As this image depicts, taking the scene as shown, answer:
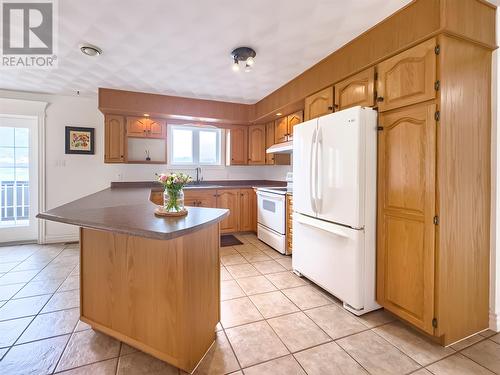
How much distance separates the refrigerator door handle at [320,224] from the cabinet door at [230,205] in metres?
1.91

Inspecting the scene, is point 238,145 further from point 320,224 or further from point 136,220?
point 136,220

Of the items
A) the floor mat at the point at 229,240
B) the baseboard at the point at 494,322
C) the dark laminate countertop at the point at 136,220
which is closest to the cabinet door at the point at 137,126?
the floor mat at the point at 229,240

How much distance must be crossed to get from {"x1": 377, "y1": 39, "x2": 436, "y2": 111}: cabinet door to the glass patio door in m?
4.82

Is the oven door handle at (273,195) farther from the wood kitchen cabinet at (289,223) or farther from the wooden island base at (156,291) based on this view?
the wooden island base at (156,291)

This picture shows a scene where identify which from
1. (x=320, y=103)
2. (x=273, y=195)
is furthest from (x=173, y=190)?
(x=273, y=195)

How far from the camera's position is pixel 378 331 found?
1.90 metres

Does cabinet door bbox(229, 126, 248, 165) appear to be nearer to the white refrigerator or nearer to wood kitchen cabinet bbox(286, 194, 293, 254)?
wood kitchen cabinet bbox(286, 194, 293, 254)

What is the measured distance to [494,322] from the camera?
1908mm

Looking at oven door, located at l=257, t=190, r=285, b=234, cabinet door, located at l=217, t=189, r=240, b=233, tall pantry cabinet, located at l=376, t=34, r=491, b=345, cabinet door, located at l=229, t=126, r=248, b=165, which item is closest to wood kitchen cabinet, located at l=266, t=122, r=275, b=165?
cabinet door, located at l=229, t=126, r=248, b=165

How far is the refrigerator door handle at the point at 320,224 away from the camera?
7.17 feet

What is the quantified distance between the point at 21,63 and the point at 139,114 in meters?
1.45

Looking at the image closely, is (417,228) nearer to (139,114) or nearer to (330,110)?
(330,110)

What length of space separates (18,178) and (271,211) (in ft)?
13.0

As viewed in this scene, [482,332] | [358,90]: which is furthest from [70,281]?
[482,332]
